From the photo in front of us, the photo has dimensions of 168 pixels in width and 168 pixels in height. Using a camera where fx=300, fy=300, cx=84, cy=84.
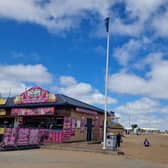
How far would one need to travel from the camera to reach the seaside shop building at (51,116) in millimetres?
26625

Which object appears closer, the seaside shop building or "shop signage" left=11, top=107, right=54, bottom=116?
the seaside shop building

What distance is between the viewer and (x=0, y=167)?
11.6 metres

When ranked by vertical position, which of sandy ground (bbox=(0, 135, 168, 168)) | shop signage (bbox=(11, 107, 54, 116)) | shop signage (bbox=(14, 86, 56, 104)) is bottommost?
sandy ground (bbox=(0, 135, 168, 168))

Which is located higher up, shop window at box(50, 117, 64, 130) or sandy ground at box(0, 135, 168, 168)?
shop window at box(50, 117, 64, 130)

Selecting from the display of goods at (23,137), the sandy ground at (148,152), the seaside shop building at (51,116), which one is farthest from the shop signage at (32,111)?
the sandy ground at (148,152)

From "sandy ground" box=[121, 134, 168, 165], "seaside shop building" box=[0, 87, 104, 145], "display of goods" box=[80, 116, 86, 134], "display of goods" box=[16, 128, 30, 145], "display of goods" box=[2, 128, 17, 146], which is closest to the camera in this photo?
"sandy ground" box=[121, 134, 168, 165]

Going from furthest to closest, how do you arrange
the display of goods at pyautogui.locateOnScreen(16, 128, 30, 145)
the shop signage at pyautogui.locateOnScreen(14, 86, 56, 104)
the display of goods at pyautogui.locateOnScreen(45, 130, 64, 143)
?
the shop signage at pyautogui.locateOnScreen(14, 86, 56, 104)
the display of goods at pyautogui.locateOnScreen(45, 130, 64, 143)
the display of goods at pyautogui.locateOnScreen(16, 128, 30, 145)

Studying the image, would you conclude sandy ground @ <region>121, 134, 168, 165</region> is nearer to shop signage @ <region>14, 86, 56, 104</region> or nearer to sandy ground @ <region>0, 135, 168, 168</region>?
sandy ground @ <region>0, 135, 168, 168</region>

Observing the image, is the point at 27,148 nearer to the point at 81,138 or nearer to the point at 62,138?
the point at 62,138

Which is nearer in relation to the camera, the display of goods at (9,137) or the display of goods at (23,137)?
the display of goods at (9,137)

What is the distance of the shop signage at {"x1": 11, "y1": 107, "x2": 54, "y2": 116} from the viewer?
27.6m

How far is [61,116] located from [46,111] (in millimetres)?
1481

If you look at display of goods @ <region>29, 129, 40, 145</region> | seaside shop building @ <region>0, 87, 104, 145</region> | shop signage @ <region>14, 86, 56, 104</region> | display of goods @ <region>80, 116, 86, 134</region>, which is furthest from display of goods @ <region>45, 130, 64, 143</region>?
shop signage @ <region>14, 86, 56, 104</region>

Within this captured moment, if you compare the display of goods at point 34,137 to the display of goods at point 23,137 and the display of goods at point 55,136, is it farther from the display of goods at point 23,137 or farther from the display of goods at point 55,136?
the display of goods at point 55,136
